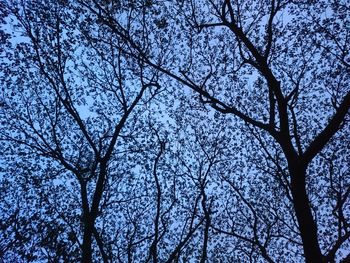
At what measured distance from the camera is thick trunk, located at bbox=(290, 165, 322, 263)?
20.5 ft

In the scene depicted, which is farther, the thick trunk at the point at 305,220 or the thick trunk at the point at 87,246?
the thick trunk at the point at 87,246

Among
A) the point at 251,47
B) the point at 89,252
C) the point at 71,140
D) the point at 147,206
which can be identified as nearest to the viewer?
the point at 251,47

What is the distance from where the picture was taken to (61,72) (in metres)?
12.6

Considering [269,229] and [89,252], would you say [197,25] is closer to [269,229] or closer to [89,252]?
[89,252]

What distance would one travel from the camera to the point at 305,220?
6.41m

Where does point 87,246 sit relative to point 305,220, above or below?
above

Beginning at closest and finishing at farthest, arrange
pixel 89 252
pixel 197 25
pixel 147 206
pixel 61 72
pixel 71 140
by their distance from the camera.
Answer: pixel 89 252
pixel 197 25
pixel 61 72
pixel 71 140
pixel 147 206

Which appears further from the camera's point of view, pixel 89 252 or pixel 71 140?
pixel 71 140

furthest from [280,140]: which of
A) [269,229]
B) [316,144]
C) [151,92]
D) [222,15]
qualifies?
[269,229]

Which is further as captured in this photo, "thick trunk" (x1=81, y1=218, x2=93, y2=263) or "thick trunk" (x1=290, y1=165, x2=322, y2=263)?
"thick trunk" (x1=81, y1=218, x2=93, y2=263)

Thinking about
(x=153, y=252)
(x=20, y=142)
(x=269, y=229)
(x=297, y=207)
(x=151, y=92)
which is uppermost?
(x=151, y=92)

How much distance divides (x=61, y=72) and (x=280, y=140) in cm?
951

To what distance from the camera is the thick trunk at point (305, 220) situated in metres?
6.25

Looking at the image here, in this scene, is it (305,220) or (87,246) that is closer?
(305,220)
